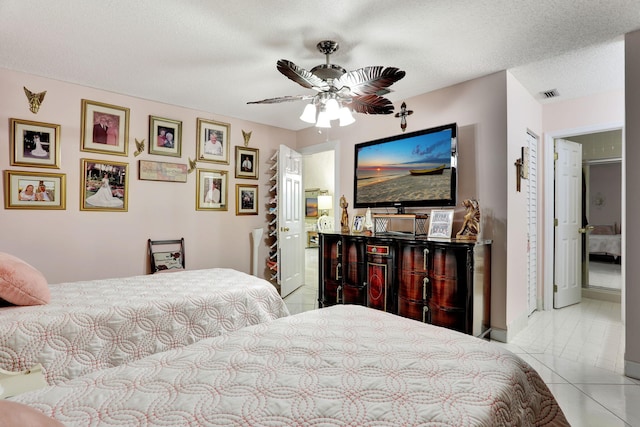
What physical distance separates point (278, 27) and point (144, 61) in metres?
1.39

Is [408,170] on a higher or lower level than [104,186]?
higher

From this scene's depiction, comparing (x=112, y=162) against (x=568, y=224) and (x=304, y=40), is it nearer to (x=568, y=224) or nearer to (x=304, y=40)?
(x=304, y=40)

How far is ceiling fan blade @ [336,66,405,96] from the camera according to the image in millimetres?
2197

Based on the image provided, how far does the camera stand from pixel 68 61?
9.82 feet

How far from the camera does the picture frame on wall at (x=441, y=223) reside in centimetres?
330

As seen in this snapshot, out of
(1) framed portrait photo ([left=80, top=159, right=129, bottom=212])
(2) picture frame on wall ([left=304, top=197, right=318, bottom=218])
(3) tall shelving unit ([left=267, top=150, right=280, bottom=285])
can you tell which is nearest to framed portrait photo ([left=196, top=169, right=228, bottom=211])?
(3) tall shelving unit ([left=267, top=150, right=280, bottom=285])

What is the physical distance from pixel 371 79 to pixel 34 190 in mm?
3418

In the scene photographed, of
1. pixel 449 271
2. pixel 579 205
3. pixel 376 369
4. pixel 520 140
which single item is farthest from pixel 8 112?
pixel 579 205

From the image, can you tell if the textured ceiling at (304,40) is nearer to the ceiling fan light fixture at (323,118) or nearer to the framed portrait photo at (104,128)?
the framed portrait photo at (104,128)

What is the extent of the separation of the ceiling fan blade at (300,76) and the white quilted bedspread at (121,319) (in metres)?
1.57

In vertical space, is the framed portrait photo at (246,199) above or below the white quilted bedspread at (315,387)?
above

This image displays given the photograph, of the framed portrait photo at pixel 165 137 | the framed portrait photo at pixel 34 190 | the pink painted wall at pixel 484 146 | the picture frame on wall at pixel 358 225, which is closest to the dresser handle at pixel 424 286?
the pink painted wall at pixel 484 146

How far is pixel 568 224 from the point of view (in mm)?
Answer: 4258

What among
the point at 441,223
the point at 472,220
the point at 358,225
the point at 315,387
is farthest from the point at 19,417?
the point at 358,225
